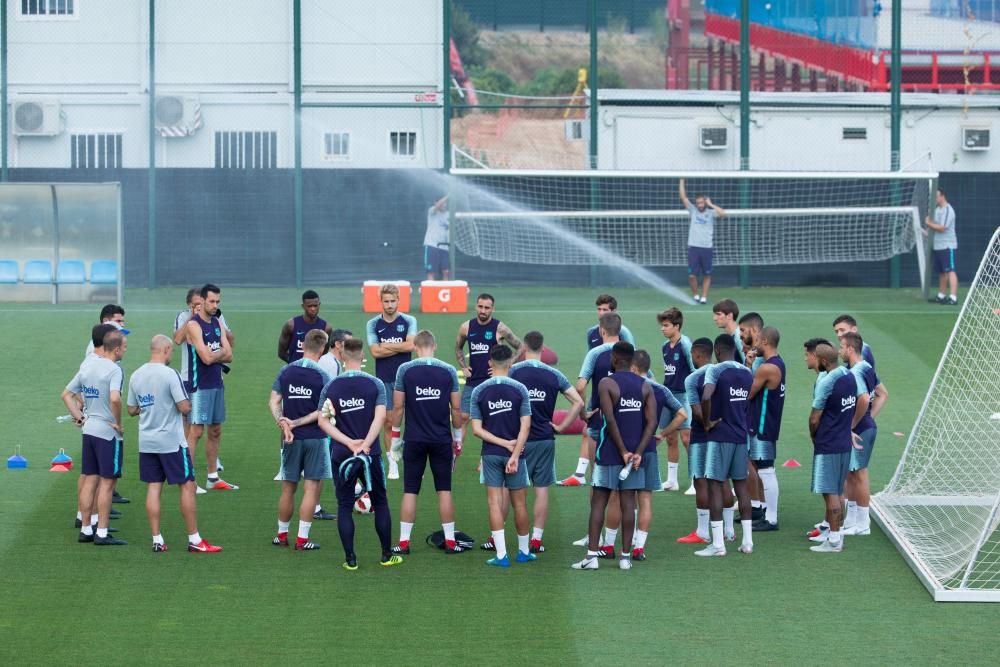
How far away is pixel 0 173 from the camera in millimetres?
28516

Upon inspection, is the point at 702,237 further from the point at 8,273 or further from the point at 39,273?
the point at 8,273

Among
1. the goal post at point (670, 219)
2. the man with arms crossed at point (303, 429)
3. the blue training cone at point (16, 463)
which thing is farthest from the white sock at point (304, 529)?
the goal post at point (670, 219)

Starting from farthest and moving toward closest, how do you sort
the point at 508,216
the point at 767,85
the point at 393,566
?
the point at 767,85 → the point at 508,216 → the point at 393,566

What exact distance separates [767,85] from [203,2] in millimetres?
13184

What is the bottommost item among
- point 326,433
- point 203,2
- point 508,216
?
point 326,433

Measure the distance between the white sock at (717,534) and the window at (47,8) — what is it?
2145cm

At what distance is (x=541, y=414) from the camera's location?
11.9 metres

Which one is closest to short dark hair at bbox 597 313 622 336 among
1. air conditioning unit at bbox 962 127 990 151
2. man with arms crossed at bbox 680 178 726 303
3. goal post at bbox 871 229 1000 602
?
goal post at bbox 871 229 1000 602

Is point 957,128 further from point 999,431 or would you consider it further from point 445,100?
point 999,431

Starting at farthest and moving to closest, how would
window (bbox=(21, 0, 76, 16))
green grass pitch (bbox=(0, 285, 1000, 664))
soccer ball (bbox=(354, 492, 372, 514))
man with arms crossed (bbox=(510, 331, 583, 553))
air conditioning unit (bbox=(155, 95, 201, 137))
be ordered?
1. window (bbox=(21, 0, 76, 16))
2. air conditioning unit (bbox=(155, 95, 201, 137))
3. soccer ball (bbox=(354, 492, 372, 514))
4. man with arms crossed (bbox=(510, 331, 583, 553))
5. green grass pitch (bbox=(0, 285, 1000, 664))

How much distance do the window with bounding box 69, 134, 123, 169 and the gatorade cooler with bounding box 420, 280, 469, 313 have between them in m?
8.24

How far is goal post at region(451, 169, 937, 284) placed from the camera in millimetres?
27375

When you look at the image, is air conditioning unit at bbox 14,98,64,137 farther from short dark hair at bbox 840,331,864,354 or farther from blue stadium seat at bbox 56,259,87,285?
short dark hair at bbox 840,331,864,354

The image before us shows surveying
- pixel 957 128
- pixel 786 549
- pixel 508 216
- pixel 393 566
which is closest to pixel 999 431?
pixel 786 549
